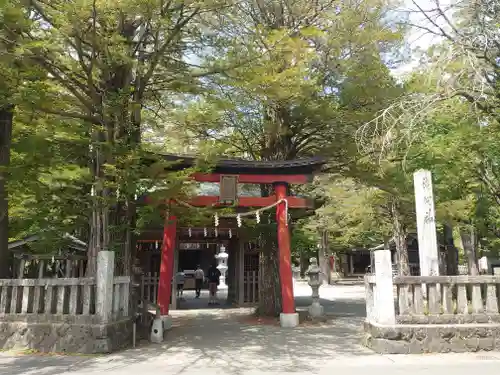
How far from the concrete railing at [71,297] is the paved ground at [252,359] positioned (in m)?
0.89

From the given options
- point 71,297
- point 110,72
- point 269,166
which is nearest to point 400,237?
point 269,166

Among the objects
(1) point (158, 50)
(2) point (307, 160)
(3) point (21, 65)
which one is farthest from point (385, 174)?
(3) point (21, 65)

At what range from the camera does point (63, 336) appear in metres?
8.32

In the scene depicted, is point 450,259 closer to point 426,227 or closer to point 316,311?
point 316,311

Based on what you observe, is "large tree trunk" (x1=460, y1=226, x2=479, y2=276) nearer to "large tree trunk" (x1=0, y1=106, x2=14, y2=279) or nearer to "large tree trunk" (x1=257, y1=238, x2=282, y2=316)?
"large tree trunk" (x1=257, y1=238, x2=282, y2=316)

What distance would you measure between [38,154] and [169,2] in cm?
414

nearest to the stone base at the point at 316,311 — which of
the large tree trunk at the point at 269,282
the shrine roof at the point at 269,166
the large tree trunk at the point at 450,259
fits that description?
the large tree trunk at the point at 269,282

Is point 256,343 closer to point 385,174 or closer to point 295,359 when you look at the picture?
point 295,359

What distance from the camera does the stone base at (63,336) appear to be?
26.7ft

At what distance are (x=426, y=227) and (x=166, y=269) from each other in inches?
270

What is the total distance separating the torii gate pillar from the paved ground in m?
0.89

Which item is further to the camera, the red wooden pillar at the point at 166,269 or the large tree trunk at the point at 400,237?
the large tree trunk at the point at 400,237

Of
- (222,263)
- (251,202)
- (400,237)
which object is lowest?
(222,263)

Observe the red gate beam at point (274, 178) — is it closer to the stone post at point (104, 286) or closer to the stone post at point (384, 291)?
the stone post at point (384, 291)
